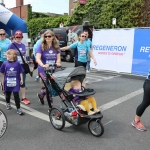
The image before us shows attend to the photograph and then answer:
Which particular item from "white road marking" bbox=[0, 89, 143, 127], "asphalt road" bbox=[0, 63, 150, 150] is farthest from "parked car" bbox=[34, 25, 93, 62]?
"asphalt road" bbox=[0, 63, 150, 150]

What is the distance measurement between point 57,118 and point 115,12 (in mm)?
16285

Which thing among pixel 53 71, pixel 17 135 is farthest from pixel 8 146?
pixel 53 71

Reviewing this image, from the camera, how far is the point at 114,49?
10.1 m

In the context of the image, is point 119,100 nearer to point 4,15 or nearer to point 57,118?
point 57,118

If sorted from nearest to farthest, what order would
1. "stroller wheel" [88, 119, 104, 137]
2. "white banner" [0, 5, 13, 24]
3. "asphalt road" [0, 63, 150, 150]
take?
"asphalt road" [0, 63, 150, 150], "stroller wheel" [88, 119, 104, 137], "white banner" [0, 5, 13, 24]

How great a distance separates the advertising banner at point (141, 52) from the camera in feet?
29.1

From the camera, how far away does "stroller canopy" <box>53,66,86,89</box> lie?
3884mm

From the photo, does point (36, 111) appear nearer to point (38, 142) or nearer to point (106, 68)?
point (38, 142)

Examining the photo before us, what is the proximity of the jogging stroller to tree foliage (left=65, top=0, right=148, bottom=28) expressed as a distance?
15.1 metres

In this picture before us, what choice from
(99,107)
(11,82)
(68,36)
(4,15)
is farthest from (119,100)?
(68,36)

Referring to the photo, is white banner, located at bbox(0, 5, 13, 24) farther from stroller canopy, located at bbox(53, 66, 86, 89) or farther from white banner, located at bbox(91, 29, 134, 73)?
stroller canopy, located at bbox(53, 66, 86, 89)

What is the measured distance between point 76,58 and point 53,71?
8.08 ft

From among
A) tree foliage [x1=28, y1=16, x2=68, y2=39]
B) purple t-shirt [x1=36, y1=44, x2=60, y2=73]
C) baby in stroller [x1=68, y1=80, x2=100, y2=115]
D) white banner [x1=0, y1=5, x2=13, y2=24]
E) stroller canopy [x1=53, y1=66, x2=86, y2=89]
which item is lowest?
baby in stroller [x1=68, y1=80, x2=100, y2=115]

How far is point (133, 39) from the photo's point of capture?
30.6ft
